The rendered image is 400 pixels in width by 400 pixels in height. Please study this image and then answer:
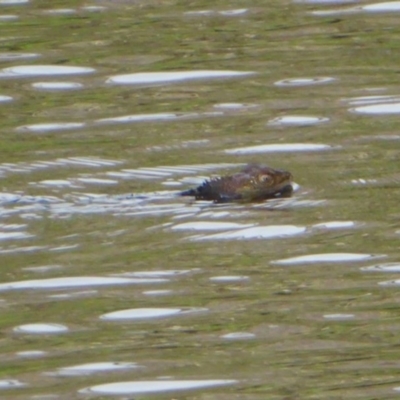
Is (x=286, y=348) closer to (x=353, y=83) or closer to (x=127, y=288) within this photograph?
(x=127, y=288)

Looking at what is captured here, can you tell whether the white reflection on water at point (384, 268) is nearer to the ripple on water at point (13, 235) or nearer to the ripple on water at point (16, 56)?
the ripple on water at point (13, 235)

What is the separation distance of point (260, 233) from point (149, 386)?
7.20ft

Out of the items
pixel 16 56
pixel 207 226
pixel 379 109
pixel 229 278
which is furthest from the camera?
pixel 16 56

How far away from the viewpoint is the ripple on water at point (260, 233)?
7898mm

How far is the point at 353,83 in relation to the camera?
37.2ft

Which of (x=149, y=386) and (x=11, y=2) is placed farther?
(x=11, y=2)

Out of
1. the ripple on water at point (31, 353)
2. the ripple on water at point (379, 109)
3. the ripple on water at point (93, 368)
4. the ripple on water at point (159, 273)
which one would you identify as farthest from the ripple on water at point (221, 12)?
the ripple on water at point (93, 368)

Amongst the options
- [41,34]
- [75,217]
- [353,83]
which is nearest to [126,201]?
[75,217]

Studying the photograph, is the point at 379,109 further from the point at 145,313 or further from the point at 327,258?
the point at 145,313

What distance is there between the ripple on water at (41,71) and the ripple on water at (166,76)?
36cm

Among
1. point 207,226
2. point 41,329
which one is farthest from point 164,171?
point 41,329

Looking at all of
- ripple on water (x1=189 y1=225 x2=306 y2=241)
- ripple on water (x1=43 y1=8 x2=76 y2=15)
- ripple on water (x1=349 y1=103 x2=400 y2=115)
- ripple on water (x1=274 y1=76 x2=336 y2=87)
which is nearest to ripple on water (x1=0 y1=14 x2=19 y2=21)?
ripple on water (x1=43 y1=8 x2=76 y2=15)

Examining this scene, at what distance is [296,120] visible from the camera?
10.4 metres

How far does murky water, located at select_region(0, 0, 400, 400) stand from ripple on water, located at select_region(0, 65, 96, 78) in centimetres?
3
